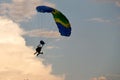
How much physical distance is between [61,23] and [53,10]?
100 inches

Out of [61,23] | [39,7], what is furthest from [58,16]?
[39,7]

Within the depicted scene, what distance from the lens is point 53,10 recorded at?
37656 mm

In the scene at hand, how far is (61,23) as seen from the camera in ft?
124

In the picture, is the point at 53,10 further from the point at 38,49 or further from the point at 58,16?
the point at 38,49

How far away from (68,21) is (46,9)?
4354 millimetres

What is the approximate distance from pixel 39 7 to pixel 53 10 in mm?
2571

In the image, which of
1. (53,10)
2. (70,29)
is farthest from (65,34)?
(53,10)

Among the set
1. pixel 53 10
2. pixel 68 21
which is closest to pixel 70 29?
pixel 68 21

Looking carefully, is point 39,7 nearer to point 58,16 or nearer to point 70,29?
point 58,16

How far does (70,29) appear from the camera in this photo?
37656mm

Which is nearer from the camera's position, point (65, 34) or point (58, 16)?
point (65, 34)

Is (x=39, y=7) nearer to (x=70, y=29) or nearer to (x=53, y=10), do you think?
(x=53, y=10)

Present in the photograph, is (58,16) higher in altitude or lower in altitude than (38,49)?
higher

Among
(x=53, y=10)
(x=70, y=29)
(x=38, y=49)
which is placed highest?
(x=53, y=10)
